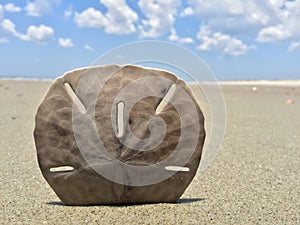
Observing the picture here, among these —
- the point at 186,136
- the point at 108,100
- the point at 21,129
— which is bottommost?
the point at 21,129

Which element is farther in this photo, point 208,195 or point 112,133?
point 208,195

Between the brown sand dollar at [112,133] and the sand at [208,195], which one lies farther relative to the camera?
the brown sand dollar at [112,133]

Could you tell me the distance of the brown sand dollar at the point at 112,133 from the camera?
3170 millimetres

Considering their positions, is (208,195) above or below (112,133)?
below

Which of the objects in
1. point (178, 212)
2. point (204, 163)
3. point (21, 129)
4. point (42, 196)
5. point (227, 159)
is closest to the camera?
point (178, 212)

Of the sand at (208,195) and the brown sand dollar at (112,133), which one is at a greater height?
the brown sand dollar at (112,133)

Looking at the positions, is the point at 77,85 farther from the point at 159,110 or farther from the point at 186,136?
the point at 186,136

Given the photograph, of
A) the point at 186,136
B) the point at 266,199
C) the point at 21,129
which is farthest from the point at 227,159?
the point at 21,129

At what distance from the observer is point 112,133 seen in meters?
3.16

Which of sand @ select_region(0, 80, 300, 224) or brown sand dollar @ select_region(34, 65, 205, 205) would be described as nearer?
sand @ select_region(0, 80, 300, 224)

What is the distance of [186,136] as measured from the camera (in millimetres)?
3297

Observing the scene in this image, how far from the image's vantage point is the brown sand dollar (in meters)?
3.17

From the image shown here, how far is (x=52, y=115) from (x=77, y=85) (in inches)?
10.8

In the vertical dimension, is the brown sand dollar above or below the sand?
above
